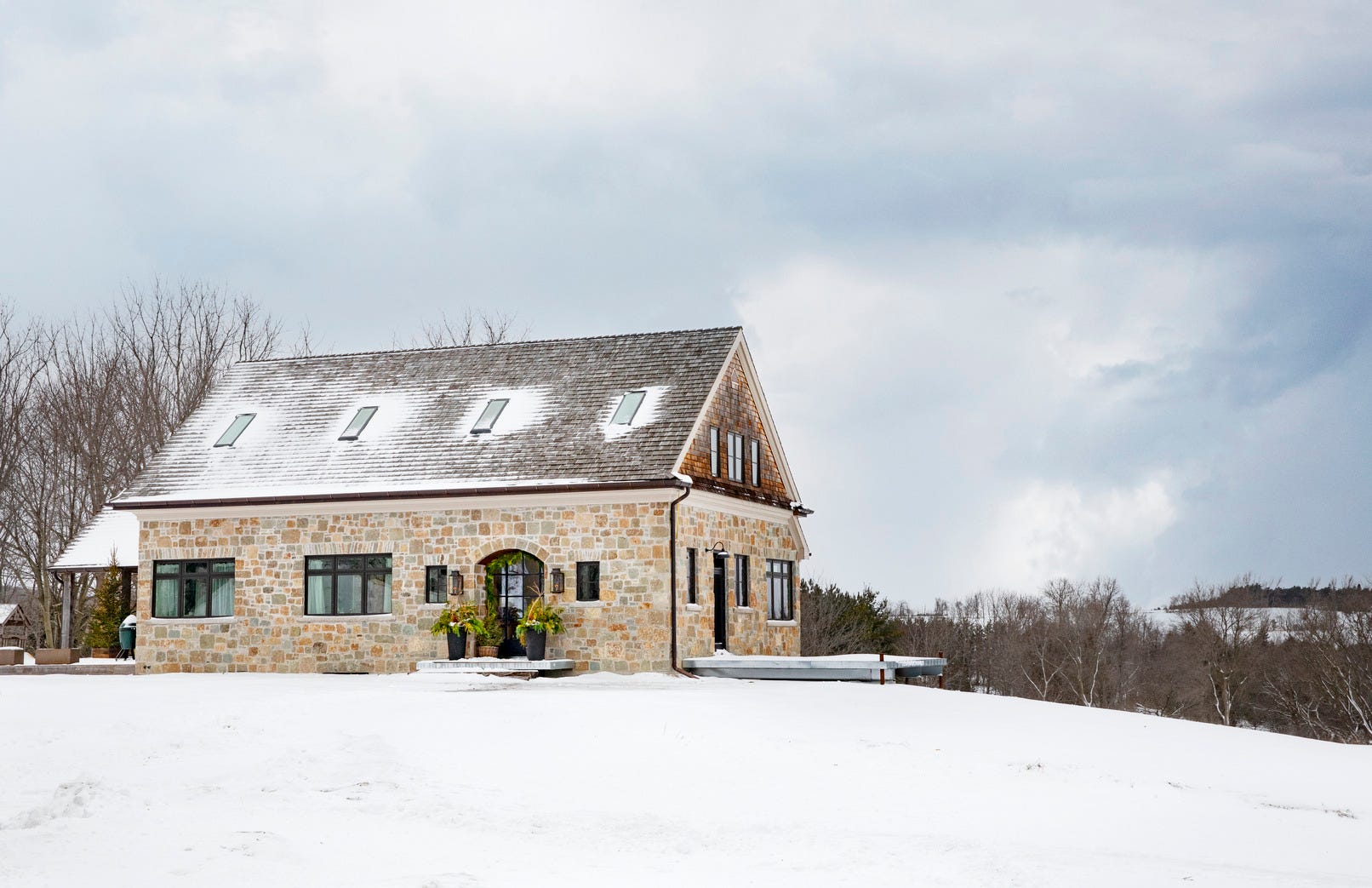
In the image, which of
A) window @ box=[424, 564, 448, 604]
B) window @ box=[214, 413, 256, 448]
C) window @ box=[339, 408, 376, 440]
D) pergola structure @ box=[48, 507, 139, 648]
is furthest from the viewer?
pergola structure @ box=[48, 507, 139, 648]

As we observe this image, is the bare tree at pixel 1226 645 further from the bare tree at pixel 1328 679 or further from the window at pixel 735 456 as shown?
the window at pixel 735 456

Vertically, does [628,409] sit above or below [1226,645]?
above

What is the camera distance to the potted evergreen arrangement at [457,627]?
2439 centimetres

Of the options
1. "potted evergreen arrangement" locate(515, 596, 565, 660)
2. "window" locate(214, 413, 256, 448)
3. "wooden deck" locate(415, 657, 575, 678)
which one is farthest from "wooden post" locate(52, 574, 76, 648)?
"potted evergreen arrangement" locate(515, 596, 565, 660)

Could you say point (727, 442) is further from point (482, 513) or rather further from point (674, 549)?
point (482, 513)

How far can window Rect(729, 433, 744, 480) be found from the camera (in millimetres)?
26969

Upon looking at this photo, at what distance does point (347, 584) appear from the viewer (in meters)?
25.8

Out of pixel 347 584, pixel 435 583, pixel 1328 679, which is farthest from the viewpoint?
pixel 1328 679

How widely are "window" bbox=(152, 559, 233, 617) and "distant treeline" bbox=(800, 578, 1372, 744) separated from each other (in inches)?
800

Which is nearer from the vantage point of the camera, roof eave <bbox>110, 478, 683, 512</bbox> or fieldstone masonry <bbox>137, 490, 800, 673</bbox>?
roof eave <bbox>110, 478, 683, 512</bbox>

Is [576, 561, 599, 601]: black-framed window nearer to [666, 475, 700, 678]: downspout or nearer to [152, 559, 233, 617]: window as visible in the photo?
[666, 475, 700, 678]: downspout

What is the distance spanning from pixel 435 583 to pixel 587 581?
290 centimetres

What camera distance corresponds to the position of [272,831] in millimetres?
11438

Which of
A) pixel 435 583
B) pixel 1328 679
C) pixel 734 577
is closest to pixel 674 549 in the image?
pixel 734 577
